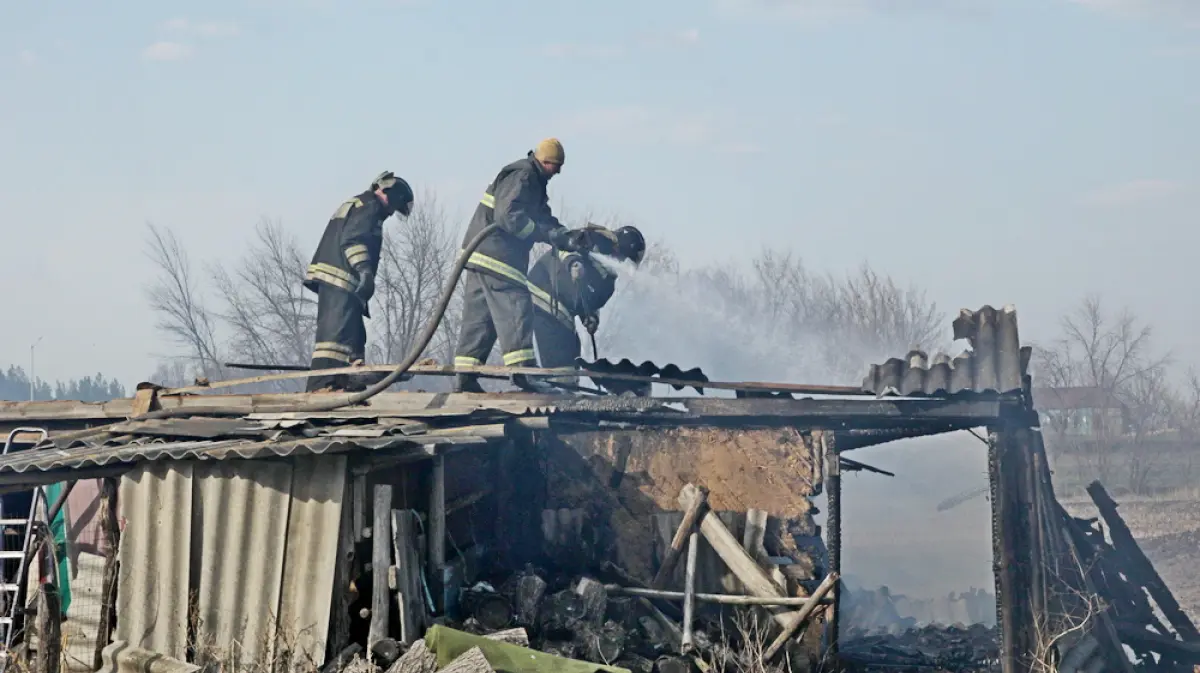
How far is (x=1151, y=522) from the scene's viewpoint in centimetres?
2438

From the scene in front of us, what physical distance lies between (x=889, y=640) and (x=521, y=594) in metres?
6.07

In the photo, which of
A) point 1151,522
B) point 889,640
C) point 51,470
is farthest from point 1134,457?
point 51,470

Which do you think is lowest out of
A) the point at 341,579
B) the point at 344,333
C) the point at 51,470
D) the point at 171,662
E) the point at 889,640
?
the point at 889,640

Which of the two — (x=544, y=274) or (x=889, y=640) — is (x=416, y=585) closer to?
(x=544, y=274)

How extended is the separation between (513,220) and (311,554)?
3622 mm

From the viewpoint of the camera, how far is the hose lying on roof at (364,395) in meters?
9.54

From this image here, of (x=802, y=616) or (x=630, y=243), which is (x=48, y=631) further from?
(x=630, y=243)

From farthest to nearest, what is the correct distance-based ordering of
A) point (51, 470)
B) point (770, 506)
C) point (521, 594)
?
point (770, 506) < point (521, 594) < point (51, 470)

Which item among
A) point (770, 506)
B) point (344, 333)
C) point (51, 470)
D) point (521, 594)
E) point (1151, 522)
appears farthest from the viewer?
point (1151, 522)

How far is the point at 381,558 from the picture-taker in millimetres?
7914

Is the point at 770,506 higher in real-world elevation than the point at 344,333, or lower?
lower

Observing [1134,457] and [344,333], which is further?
[1134,457]

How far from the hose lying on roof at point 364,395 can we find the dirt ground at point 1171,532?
1156 cm

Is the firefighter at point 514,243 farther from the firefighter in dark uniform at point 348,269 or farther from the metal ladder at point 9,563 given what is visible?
the metal ladder at point 9,563
